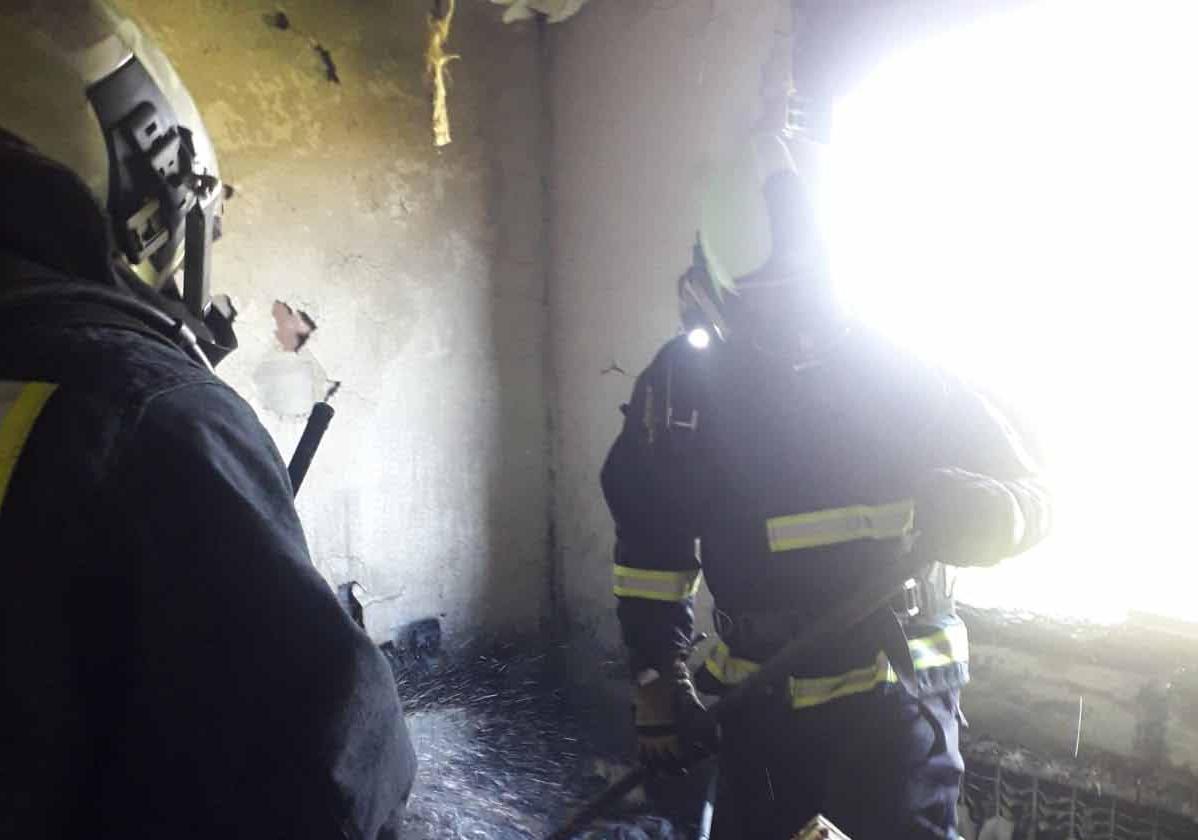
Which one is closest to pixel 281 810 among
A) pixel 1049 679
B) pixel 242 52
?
pixel 1049 679

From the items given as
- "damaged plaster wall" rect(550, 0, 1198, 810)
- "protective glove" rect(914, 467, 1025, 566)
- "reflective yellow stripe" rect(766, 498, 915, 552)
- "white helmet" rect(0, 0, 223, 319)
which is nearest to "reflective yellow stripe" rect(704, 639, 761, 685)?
"reflective yellow stripe" rect(766, 498, 915, 552)

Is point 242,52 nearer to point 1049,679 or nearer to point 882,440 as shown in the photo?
point 882,440

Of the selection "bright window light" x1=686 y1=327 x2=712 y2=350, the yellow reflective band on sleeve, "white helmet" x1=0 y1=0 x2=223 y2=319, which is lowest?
the yellow reflective band on sleeve

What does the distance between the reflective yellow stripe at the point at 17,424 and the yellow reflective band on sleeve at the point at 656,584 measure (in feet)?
4.49

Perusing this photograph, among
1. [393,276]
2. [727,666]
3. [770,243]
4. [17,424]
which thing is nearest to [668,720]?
[727,666]

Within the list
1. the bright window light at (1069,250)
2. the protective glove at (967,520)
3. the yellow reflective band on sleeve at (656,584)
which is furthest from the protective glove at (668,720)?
the bright window light at (1069,250)

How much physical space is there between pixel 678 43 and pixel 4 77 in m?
2.52

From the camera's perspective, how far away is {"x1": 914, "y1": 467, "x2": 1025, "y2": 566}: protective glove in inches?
56.6

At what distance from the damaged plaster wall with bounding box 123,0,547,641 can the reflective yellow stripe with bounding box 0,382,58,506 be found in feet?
6.74

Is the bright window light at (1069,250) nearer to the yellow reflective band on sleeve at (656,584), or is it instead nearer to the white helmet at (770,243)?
the white helmet at (770,243)

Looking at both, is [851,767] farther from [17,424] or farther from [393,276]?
[393,276]

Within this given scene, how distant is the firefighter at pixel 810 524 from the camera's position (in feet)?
5.05

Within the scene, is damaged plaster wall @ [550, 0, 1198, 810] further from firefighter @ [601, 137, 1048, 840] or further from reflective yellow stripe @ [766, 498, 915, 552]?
reflective yellow stripe @ [766, 498, 915, 552]

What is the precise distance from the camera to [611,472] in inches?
74.9
